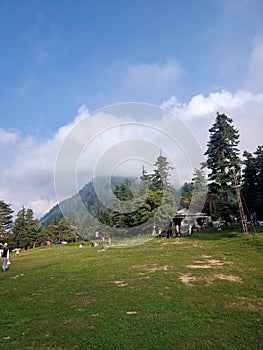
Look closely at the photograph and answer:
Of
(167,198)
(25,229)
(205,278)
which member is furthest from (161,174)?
(205,278)

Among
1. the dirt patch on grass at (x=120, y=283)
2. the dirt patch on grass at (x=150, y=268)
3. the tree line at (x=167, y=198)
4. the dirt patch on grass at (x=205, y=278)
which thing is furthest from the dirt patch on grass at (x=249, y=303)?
the tree line at (x=167, y=198)

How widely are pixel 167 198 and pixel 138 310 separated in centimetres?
3113

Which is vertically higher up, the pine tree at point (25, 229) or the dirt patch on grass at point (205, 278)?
the pine tree at point (25, 229)

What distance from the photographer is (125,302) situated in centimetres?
700

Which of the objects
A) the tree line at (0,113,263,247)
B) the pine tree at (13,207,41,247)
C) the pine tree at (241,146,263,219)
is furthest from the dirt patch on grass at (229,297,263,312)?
the pine tree at (13,207,41,247)

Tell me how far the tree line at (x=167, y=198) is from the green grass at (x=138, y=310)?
52.8ft

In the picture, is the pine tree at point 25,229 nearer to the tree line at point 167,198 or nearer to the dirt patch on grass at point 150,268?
the tree line at point 167,198

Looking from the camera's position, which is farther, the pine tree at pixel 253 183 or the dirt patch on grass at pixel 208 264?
the pine tree at pixel 253 183

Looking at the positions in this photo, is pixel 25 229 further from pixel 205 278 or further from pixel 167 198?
pixel 205 278

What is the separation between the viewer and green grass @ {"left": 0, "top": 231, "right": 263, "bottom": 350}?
4.82 meters

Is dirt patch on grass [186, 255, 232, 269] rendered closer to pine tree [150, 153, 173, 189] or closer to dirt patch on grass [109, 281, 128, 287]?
dirt patch on grass [109, 281, 128, 287]

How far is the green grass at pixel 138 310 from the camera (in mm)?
4816

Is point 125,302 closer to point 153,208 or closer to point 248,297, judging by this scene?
point 248,297

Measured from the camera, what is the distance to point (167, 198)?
122 feet
